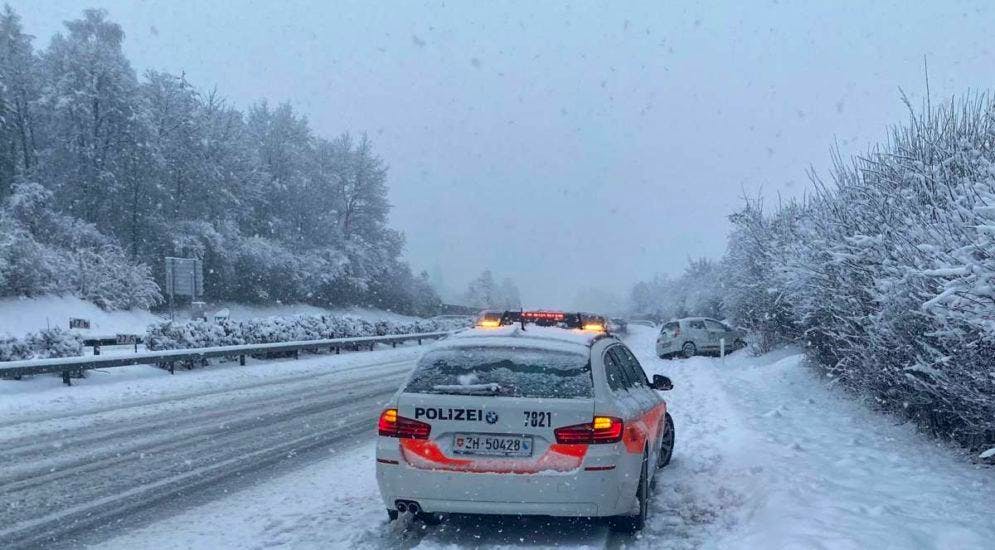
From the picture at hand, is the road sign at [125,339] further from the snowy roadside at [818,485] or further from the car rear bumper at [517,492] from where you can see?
the car rear bumper at [517,492]

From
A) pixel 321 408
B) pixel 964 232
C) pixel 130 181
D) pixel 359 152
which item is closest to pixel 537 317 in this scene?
pixel 321 408

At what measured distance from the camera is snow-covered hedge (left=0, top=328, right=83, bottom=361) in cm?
1695

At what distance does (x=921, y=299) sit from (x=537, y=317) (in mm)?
5686

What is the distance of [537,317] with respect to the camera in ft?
40.1

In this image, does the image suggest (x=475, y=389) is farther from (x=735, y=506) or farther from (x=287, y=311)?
(x=287, y=311)

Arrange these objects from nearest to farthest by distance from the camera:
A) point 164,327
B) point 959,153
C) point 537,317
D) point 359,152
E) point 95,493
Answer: point 95,493
point 959,153
point 537,317
point 164,327
point 359,152

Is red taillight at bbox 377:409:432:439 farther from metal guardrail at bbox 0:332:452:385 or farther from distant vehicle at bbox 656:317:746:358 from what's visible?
distant vehicle at bbox 656:317:746:358

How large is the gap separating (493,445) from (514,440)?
0.49 feet

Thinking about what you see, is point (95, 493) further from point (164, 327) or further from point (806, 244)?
point (164, 327)

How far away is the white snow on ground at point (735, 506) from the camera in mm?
5520

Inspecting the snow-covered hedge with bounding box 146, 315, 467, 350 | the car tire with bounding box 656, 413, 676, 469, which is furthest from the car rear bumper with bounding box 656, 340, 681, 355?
the car tire with bounding box 656, 413, 676, 469

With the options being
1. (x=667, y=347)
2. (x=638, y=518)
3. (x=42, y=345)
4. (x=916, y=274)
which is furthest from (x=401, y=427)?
(x=667, y=347)

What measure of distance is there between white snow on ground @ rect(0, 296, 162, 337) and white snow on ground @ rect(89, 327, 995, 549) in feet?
86.0

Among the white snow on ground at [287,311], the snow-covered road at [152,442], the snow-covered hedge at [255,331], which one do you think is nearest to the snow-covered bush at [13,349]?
the snow-covered road at [152,442]
